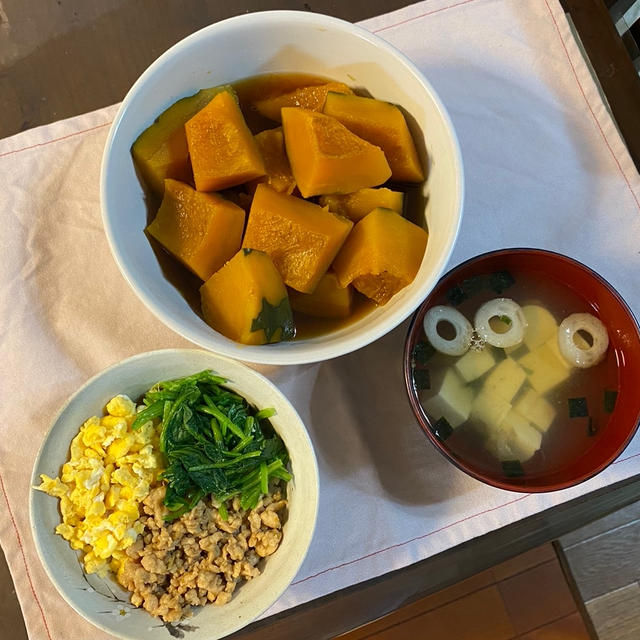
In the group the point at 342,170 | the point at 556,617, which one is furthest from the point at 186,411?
the point at 556,617

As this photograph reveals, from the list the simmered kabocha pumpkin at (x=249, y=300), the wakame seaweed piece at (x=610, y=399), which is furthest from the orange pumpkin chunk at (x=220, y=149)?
the wakame seaweed piece at (x=610, y=399)

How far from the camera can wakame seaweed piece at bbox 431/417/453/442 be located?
109 cm

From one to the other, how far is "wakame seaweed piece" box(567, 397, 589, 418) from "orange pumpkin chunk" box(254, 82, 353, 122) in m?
0.68

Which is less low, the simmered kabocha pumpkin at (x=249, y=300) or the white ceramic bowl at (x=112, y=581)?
the simmered kabocha pumpkin at (x=249, y=300)

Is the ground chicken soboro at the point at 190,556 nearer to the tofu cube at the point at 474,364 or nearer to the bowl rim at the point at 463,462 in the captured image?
the bowl rim at the point at 463,462

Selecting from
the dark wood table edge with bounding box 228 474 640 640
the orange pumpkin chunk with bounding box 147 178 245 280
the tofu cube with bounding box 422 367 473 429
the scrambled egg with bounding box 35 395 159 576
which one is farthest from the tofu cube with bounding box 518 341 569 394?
the scrambled egg with bounding box 35 395 159 576

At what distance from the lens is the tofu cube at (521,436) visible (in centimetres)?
111


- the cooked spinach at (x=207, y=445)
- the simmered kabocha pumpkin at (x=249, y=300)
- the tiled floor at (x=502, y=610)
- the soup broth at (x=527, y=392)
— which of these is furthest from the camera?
the tiled floor at (x=502, y=610)

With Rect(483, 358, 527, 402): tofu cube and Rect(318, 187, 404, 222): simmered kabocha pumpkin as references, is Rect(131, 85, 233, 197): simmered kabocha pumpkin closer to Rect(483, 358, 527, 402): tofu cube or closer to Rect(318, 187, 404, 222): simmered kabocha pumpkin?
Rect(318, 187, 404, 222): simmered kabocha pumpkin

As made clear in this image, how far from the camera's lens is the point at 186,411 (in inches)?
39.2

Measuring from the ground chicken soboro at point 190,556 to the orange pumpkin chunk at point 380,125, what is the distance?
61 cm

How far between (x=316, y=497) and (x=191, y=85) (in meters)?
0.69

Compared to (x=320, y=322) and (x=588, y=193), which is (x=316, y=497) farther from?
Result: (x=588, y=193)

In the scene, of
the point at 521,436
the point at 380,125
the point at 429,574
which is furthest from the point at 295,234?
the point at 429,574
